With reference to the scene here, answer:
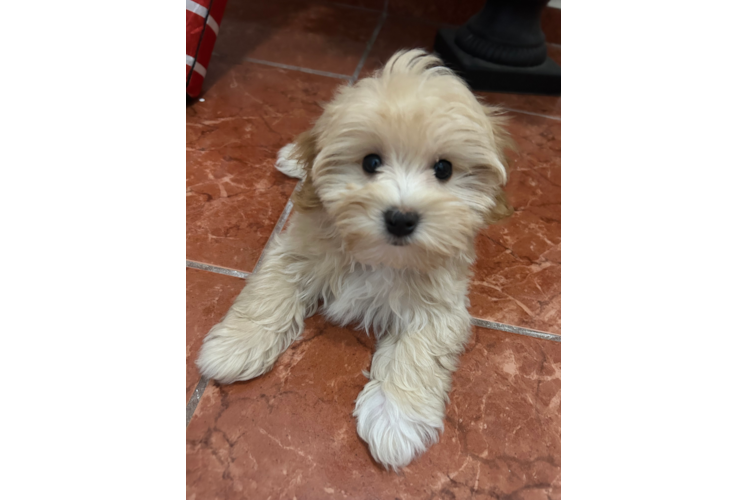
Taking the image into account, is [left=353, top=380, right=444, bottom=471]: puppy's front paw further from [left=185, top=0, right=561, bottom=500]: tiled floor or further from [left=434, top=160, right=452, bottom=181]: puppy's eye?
[left=434, top=160, right=452, bottom=181]: puppy's eye

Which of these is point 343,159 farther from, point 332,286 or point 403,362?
point 403,362

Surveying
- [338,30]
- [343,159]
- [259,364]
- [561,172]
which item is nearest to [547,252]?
[561,172]

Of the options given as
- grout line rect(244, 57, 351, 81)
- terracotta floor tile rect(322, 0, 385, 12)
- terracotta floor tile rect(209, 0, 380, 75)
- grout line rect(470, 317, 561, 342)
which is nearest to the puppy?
grout line rect(470, 317, 561, 342)

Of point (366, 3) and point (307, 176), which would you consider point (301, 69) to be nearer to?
point (366, 3)

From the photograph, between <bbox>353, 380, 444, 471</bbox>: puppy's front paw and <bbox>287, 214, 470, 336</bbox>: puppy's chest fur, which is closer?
<bbox>353, 380, 444, 471</bbox>: puppy's front paw

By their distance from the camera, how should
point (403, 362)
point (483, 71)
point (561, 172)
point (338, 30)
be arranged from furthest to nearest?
point (338, 30) → point (483, 71) → point (561, 172) → point (403, 362)

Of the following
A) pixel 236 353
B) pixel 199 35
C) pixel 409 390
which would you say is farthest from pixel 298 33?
pixel 409 390
